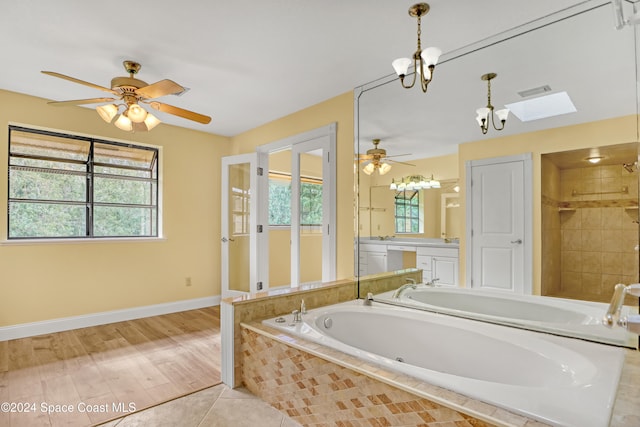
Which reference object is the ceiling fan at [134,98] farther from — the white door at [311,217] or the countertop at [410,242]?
the countertop at [410,242]

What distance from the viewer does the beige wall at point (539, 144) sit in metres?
1.74

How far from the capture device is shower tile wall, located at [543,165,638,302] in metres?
1.71

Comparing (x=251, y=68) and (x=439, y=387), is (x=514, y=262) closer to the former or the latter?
(x=439, y=387)

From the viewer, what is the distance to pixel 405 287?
2678mm

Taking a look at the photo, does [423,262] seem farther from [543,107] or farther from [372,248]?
[543,107]

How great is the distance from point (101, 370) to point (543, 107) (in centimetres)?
341

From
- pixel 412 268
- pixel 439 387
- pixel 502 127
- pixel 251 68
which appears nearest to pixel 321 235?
pixel 412 268

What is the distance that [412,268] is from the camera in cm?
268

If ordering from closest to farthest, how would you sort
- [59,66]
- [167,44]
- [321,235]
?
1. [167,44]
2. [59,66]
3. [321,235]

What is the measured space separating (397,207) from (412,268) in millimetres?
496

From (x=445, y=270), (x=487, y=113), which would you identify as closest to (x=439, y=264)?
(x=445, y=270)

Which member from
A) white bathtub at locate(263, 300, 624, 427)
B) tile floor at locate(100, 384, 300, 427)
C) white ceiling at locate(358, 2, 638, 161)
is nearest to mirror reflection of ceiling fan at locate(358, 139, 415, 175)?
white ceiling at locate(358, 2, 638, 161)

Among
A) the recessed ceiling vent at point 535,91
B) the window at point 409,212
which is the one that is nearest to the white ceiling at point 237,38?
the recessed ceiling vent at point 535,91

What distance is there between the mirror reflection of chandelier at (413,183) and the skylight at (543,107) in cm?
66
